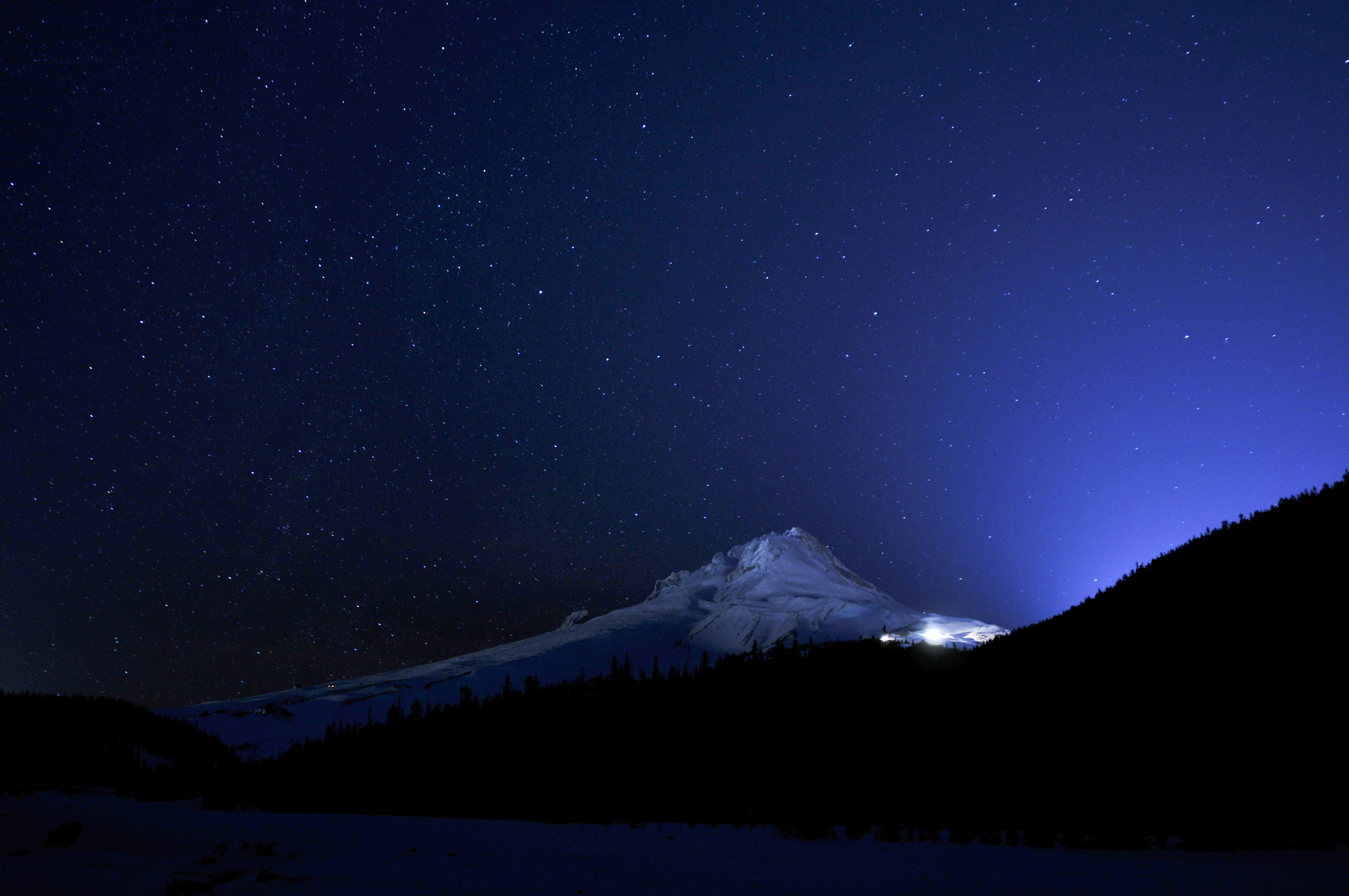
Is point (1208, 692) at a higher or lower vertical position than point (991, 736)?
higher

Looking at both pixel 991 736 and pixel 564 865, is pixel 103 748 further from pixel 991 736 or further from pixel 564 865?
pixel 991 736

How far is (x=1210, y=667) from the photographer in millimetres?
25625

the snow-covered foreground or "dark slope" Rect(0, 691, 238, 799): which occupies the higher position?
the snow-covered foreground

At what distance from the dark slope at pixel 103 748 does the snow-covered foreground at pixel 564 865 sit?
129ft

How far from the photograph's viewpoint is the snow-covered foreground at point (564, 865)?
8.34 m

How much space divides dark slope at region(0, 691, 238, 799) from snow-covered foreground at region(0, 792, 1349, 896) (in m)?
39.2

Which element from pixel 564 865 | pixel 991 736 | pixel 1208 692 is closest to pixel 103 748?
pixel 564 865

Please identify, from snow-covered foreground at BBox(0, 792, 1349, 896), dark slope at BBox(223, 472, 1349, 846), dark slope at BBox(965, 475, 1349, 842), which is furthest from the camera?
dark slope at BBox(223, 472, 1349, 846)

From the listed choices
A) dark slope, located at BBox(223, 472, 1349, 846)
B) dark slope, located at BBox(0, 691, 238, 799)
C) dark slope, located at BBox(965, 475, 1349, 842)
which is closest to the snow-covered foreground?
dark slope, located at BBox(223, 472, 1349, 846)

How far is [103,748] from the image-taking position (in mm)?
77188

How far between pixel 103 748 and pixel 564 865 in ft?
331

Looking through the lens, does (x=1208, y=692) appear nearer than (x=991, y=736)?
Yes

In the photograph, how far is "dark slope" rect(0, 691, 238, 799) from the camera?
61656 mm

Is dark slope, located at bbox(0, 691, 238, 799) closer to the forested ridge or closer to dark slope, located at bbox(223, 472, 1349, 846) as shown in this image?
the forested ridge
